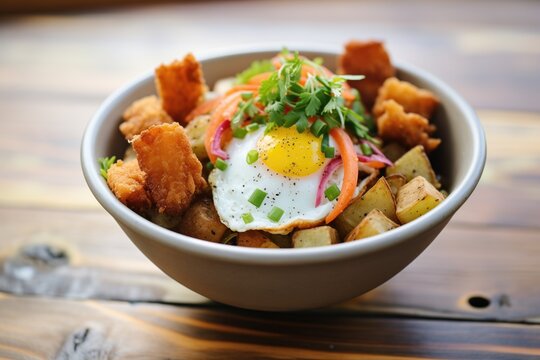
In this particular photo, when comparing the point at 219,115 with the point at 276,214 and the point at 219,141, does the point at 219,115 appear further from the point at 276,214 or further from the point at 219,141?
the point at 276,214

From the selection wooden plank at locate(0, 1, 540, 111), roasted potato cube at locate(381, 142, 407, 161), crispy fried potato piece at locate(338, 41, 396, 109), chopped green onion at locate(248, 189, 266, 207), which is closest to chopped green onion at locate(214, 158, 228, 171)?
chopped green onion at locate(248, 189, 266, 207)

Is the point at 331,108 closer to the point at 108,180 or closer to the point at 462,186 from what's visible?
the point at 462,186

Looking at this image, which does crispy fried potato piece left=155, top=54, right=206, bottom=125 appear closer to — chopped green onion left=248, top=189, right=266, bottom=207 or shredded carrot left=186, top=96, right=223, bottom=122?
shredded carrot left=186, top=96, right=223, bottom=122

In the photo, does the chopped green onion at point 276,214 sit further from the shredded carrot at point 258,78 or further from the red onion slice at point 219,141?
the shredded carrot at point 258,78

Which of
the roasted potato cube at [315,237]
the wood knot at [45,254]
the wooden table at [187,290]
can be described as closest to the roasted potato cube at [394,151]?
the wooden table at [187,290]

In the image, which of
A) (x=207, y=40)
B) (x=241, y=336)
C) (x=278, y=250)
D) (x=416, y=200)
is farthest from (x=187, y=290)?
(x=207, y=40)

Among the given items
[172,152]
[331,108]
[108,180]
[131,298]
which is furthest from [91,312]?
[331,108]
